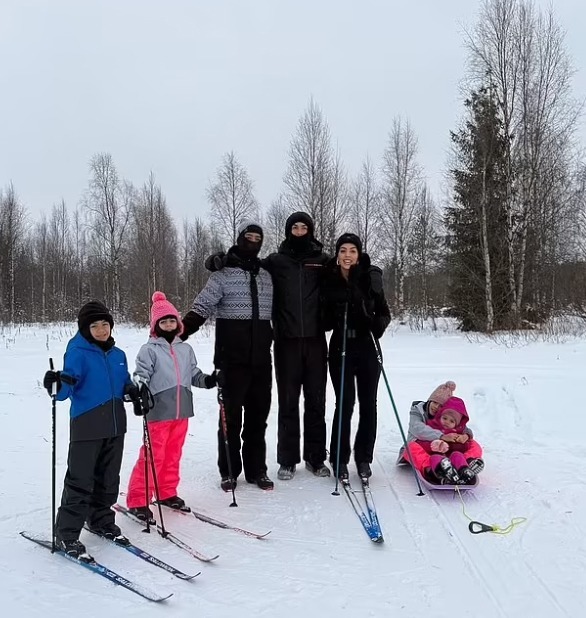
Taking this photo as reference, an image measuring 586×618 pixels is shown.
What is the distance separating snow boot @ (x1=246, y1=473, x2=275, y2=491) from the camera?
168 inches

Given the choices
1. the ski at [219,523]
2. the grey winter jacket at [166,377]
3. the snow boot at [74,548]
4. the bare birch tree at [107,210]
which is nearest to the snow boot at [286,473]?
the ski at [219,523]

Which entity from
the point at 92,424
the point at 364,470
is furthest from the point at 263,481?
the point at 92,424

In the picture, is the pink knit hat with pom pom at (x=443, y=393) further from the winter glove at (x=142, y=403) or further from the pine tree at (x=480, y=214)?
the pine tree at (x=480, y=214)

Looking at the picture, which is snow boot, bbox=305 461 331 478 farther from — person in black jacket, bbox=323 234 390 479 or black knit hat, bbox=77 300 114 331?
black knit hat, bbox=77 300 114 331

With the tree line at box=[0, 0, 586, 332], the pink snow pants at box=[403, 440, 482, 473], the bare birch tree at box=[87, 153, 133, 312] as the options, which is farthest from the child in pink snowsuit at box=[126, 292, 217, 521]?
the bare birch tree at box=[87, 153, 133, 312]

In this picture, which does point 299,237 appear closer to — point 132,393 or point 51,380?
point 132,393

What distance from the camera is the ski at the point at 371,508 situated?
340cm

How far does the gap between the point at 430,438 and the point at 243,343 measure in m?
1.91

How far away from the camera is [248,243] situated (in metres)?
4.35

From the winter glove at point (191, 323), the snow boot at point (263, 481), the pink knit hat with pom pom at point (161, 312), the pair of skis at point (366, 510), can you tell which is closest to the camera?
the pair of skis at point (366, 510)

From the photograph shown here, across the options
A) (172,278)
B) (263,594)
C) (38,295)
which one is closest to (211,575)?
(263,594)

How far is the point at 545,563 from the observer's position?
2.97 m

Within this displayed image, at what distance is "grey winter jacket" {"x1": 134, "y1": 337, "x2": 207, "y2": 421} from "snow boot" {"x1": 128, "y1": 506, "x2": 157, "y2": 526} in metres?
0.63

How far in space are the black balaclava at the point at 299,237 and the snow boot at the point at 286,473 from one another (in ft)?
6.58
